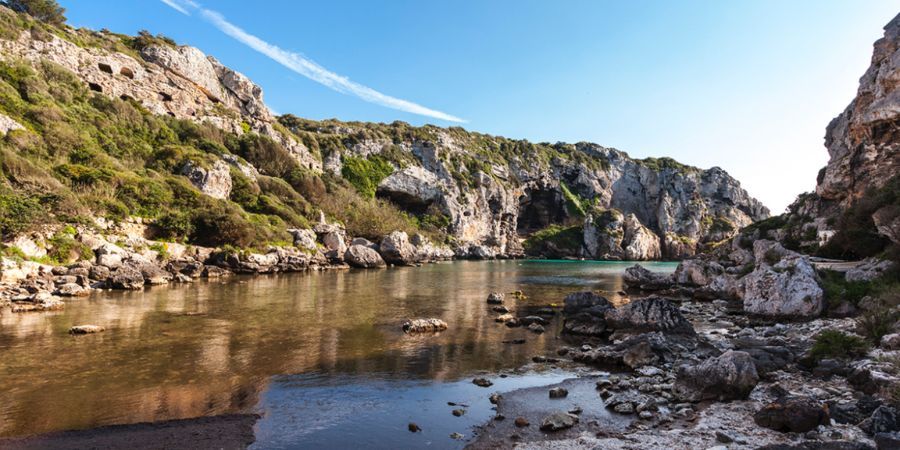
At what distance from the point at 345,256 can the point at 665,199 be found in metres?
149

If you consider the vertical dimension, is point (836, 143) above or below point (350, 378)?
above

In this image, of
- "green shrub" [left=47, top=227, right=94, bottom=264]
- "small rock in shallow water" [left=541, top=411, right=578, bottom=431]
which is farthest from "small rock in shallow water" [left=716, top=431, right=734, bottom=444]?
"green shrub" [left=47, top=227, right=94, bottom=264]

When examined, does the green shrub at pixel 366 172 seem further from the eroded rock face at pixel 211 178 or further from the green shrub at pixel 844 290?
the green shrub at pixel 844 290

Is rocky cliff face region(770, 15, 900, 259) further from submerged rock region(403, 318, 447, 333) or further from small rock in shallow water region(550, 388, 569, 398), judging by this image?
A: submerged rock region(403, 318, 447, 333)

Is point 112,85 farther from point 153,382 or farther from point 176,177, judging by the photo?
point 153,382

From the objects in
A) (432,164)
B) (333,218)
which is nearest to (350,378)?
(333,218)

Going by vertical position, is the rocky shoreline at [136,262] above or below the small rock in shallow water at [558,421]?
above

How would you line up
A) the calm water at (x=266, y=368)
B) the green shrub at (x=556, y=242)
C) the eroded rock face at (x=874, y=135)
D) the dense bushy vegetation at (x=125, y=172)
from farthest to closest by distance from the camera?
1. the green shrub at (x=556, y=242)
2. the dense bushy vegetation at (x=125, y=172)
3. the eroded rock face at (x=874, y=135)
4. the calm water at (x=266, y=368)

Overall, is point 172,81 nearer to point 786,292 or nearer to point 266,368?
point 266,368

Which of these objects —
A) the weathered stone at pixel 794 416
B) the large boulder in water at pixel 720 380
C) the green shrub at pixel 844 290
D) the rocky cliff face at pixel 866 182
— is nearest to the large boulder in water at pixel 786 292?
the green shrub at pixel 844 290

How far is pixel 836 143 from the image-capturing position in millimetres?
46094

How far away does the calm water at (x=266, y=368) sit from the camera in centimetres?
931

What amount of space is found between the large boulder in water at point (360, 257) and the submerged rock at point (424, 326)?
46.6m

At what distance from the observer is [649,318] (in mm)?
18109
